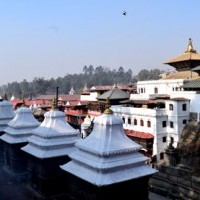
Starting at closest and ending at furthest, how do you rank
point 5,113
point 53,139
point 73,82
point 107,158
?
point 107,158 < point 53,139 < point 5,113 < point 73,82

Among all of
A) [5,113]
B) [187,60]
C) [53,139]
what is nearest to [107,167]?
[53,139]

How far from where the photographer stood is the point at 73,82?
150375 millimetres

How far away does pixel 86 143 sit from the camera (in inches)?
376

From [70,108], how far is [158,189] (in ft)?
90.0

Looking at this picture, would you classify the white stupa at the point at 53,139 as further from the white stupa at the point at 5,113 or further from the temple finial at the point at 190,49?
the temple finial at the point at 190,49

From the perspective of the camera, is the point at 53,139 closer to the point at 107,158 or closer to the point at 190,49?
the point at 107,158

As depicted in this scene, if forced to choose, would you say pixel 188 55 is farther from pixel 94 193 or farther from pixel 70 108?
pixel 94 193

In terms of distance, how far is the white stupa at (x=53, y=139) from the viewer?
1154 centimetres

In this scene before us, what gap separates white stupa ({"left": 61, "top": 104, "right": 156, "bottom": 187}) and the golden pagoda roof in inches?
1257

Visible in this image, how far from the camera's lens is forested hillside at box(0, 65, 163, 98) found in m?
118

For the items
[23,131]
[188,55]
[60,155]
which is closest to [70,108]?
[188,55]

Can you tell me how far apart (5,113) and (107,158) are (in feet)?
33.9

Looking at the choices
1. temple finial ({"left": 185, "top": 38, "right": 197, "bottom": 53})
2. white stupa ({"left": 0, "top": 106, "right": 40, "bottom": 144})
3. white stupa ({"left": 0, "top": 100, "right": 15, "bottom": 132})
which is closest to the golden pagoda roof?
temple finial ({"left": 185, "top": 38, "right": 197, "bottom": 53})

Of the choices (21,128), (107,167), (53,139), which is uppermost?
(21,128)
